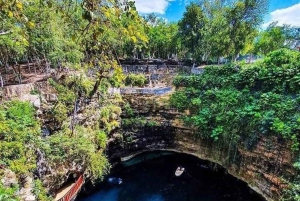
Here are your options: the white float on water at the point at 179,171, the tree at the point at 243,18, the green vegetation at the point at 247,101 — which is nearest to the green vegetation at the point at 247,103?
the green vegetation at the point at 247,101

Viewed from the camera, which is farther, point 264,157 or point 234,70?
point 234,70

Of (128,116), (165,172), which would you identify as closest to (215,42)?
(128,116)

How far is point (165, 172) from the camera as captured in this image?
53.5 ft

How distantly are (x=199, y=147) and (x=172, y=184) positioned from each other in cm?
356

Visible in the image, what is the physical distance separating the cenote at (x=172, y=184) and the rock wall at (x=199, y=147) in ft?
1.90

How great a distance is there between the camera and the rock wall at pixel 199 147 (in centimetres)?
1179

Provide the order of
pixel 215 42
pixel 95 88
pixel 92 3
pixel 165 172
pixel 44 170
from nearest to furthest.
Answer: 1. pixel 92 3
2. pixel 44 170
3. pixel 95 88
4. pixel 165 172
5. pixel 215 42

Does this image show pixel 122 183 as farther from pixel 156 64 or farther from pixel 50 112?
pixel 156 64

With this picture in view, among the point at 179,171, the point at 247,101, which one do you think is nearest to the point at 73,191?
the point at 179,171

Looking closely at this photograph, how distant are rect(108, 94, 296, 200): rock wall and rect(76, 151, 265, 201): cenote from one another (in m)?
0.58

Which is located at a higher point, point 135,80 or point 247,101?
point 135,80

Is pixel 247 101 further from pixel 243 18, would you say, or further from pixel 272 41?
pixel 272 41

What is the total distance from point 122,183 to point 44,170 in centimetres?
627

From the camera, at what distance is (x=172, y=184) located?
1489cm
